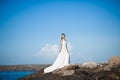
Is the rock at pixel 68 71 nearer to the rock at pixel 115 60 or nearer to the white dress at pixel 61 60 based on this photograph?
the white dress at pixel 61 60

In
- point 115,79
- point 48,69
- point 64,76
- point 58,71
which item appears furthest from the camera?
point 48,69

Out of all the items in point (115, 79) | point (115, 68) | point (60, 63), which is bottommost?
point (115, 79)

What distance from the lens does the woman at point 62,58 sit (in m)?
23.2

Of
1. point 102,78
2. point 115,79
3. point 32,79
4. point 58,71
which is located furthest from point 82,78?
point 32,79

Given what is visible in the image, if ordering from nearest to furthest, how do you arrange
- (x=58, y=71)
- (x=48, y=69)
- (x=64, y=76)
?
(x=64, y=76) → (x=58, y=71) → (x=48, y=69)

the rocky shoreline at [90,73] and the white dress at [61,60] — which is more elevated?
the white dress at [61,60]

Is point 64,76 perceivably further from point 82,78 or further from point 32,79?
point 32,79

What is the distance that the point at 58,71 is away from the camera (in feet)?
67.3

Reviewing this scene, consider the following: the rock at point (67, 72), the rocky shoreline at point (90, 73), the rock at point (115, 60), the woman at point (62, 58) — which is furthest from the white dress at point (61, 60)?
the rock at point (115, 60)

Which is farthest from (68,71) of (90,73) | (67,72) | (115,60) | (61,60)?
(115,60)

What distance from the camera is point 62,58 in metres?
23.5

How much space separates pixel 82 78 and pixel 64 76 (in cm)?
199

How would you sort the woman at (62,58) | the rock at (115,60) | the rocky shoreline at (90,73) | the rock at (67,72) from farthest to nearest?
the woman at (62,58) → the rock at (115,60) → the rock at (67,72) → the rocky shoreline at (90,73)

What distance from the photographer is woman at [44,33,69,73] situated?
2323 centimetres
